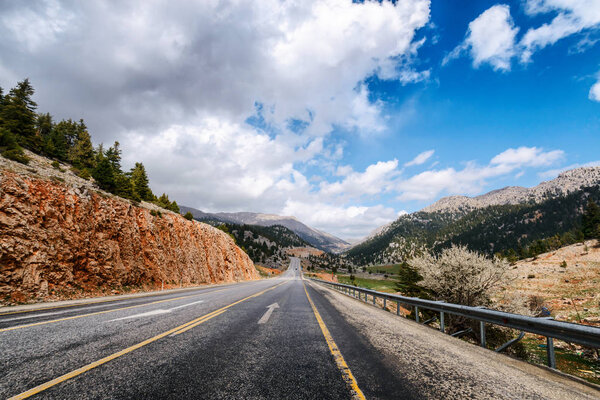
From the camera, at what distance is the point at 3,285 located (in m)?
11.6

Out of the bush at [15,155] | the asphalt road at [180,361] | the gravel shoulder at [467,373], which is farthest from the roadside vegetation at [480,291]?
the bush at [15,155]

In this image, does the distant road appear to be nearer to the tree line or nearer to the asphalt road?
the asphalt road

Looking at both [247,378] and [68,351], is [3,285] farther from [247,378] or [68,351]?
[247,378]

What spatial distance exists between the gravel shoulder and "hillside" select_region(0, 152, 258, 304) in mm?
17555

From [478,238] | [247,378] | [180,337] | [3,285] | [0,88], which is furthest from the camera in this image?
[478,238]

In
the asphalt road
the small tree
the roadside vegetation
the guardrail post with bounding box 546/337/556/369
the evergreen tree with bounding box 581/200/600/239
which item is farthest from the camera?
the evergreen tree with bounding box 581/200/600/239

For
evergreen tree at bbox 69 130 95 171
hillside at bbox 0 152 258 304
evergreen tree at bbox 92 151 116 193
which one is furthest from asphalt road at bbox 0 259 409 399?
evergreen tree at bbox 69 130 95 171

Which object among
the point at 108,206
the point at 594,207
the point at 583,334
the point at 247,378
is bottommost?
the point at 247,378

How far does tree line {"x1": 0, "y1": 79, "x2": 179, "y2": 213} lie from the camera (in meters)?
26.4

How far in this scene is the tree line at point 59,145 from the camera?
86.6ft

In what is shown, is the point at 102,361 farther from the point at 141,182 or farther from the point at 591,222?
the point at 591,222

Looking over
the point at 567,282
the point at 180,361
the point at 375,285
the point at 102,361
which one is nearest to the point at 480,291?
the point at 180,361

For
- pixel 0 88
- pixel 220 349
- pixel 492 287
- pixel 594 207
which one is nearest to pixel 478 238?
pixel 594 207

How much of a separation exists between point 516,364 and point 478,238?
800ft
